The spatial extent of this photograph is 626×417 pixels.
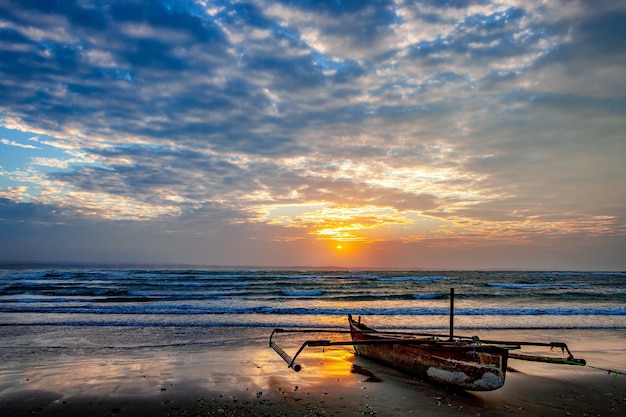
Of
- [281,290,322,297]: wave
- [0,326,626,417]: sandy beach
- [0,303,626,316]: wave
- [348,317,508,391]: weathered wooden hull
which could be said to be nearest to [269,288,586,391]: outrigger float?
[348,317,508,391]: weathered wooden hull

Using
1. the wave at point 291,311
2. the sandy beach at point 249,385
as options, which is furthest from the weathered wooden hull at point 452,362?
the wave at point 291,311

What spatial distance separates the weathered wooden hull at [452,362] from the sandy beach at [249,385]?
0.27 m

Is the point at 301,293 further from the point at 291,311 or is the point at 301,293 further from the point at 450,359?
the point at 450,359

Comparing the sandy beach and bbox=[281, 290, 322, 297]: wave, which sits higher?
the sandy beach

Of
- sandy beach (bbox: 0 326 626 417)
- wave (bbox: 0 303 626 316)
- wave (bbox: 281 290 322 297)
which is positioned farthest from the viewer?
wave (bbox: 281 290 322 297)

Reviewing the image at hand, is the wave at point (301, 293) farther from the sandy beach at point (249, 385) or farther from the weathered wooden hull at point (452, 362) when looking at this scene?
the weathered wooden hull at point (452, 362)

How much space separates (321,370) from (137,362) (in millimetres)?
4775

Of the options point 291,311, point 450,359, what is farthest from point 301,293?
point 450,359

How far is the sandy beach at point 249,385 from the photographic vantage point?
6996 mm

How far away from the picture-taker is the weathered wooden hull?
7574mm

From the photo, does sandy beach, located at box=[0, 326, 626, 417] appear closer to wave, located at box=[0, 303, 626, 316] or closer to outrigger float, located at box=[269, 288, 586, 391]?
outrigger float, located at box=[269, 288, 586, 391]

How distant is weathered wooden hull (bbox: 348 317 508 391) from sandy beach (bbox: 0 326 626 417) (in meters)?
0.27

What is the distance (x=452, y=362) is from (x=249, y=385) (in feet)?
14.1

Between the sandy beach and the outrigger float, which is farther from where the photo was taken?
the outrigger float
